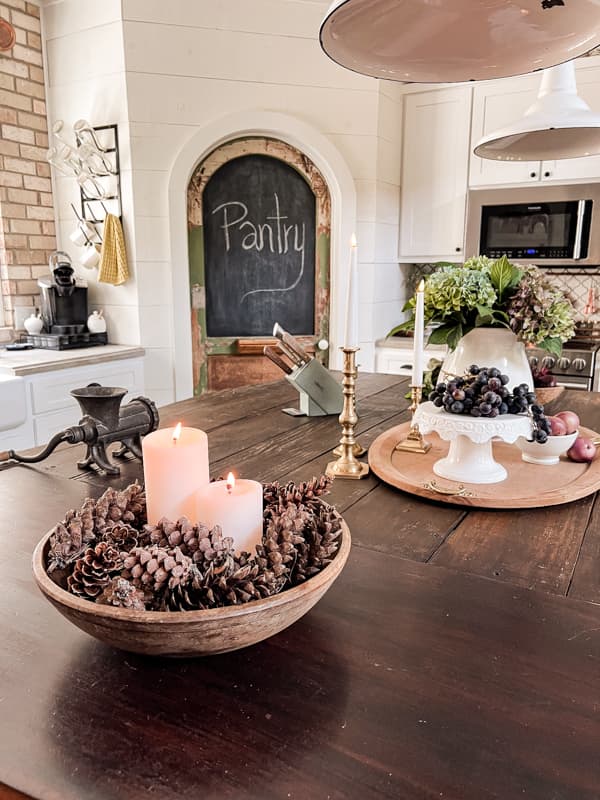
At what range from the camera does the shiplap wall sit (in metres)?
3.17

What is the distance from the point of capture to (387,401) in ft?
6.62

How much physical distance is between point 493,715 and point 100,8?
372cm

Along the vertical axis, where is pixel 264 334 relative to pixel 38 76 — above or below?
below

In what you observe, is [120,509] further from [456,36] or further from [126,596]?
[456,36]

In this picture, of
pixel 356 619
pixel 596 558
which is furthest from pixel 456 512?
pixel 356 619

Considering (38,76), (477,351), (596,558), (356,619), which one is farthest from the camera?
(38,76)

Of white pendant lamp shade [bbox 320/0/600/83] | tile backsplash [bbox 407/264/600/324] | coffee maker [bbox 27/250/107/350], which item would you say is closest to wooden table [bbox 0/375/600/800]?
white pendant lamp shade [bbox 320/0/600/83]

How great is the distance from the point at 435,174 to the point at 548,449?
291 cm

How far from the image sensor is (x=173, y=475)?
27.0 inches

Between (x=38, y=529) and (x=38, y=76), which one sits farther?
(x=38, y=76)

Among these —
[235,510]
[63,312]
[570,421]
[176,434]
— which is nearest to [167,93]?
[63,312]

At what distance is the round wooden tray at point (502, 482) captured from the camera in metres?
1.12

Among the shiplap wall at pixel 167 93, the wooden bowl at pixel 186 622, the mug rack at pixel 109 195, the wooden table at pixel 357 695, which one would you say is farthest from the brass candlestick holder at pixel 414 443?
the mug rack at pixel 109 195

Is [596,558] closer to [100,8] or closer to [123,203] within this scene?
[123,203]
